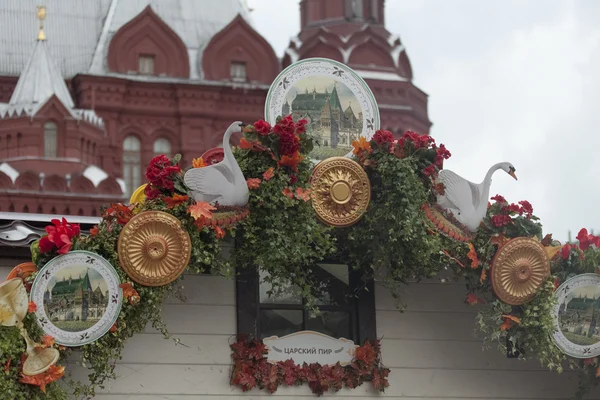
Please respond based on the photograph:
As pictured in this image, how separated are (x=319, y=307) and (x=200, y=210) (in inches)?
70.8

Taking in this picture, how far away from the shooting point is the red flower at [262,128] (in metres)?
10.4

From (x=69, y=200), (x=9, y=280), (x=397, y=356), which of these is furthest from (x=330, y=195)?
(x=69, y=200)

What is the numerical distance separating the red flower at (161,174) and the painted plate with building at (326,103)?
1218 mm

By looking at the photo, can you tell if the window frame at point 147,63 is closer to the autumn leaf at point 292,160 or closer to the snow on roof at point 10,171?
the snow on roof at point 10,171

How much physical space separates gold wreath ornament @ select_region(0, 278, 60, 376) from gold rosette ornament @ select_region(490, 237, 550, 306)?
3.71m

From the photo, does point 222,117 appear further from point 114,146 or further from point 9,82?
point 9,82

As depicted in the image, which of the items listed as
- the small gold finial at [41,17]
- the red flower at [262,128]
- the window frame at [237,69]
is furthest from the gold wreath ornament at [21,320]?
the window frame at [237,69]

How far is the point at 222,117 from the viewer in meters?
45.7

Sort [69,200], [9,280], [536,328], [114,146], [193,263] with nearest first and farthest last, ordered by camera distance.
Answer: [9,280] → [193,263] → [536,328] → [69,200] → [114,146]

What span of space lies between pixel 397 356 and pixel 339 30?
3472 centimetres

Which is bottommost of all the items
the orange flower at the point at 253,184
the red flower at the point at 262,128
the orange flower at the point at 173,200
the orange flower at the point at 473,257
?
the orange flower at the point at 473,257

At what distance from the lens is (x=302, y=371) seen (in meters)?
11.1

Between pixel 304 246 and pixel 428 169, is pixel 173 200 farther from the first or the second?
pixel 428 169

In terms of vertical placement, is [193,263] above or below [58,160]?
below
